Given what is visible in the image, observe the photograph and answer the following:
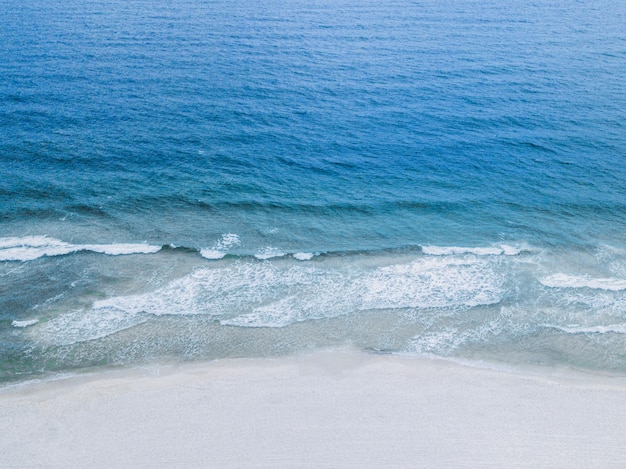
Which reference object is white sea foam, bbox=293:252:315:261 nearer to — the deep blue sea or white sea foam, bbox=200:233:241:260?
the deep blue sea

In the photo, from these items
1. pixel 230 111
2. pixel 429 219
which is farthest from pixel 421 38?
pixel 429 219

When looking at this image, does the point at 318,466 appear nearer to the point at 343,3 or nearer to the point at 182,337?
the point at 182,337

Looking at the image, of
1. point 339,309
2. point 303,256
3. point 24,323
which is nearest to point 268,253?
point 303,256

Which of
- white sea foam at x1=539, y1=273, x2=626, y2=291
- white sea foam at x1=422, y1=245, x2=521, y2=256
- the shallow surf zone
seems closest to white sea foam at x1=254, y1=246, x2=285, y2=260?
the shallow surf zone

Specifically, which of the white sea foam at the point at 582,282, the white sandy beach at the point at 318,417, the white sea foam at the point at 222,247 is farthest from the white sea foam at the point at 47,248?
the white sea foam at the point at 582,282

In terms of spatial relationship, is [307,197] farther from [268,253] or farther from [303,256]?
[268,253]

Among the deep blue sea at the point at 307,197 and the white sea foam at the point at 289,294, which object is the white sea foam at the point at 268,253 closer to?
the deep blue sea at the point at 307,197
